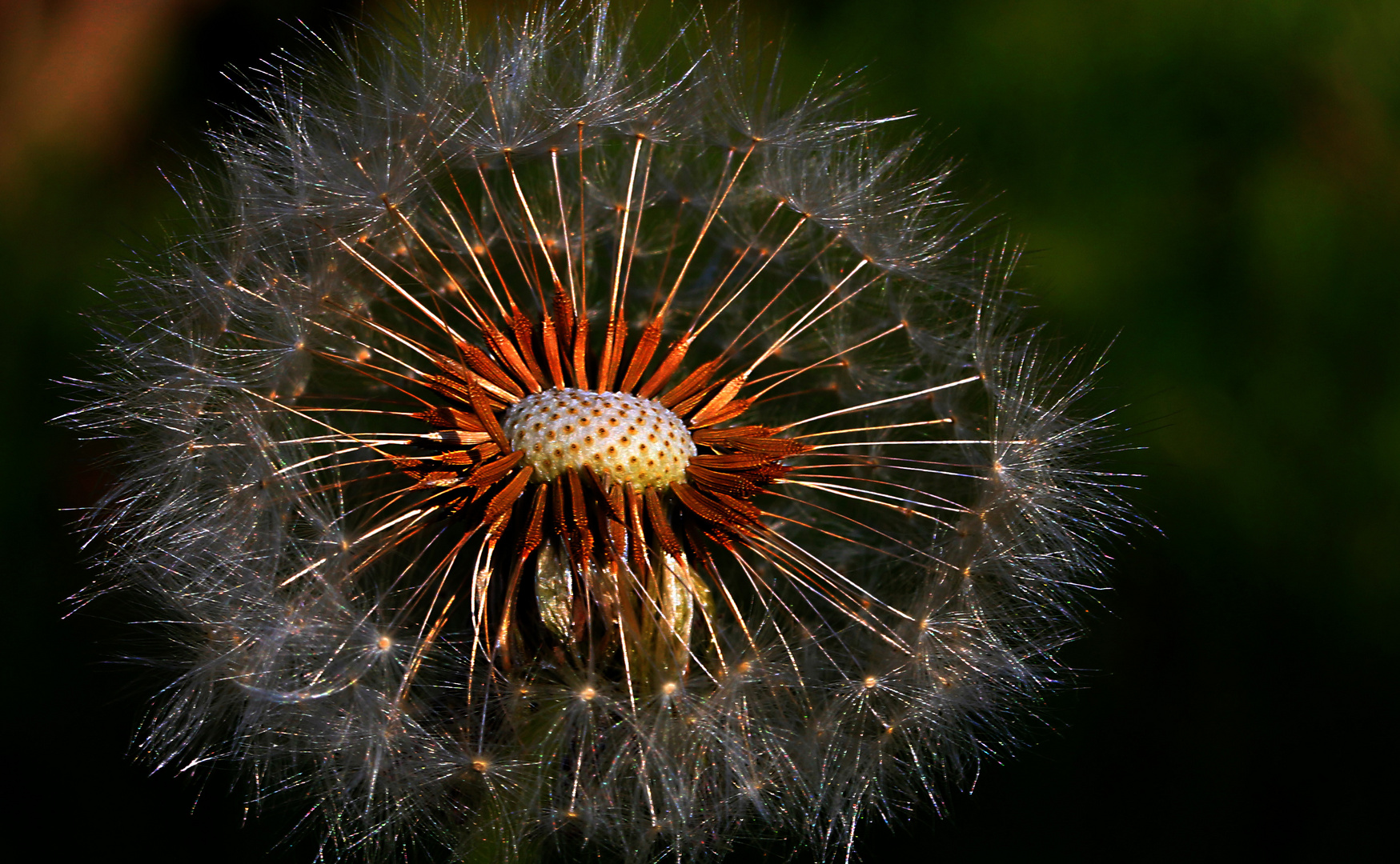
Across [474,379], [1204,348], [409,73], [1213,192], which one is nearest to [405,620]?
[474,379]

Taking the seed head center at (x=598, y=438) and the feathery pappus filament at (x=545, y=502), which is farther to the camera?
the seed head center at (x=598, y=438)

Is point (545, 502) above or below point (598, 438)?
below

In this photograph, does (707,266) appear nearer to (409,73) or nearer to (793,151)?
(793,151)

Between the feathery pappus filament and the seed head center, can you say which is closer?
the feathery pappus filament

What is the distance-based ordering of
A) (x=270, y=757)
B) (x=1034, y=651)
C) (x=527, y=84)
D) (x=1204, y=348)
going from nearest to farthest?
(x=270, y=757)
(x=1034, y=651)
(x=527, y=84)
(x=1204, y=348)
